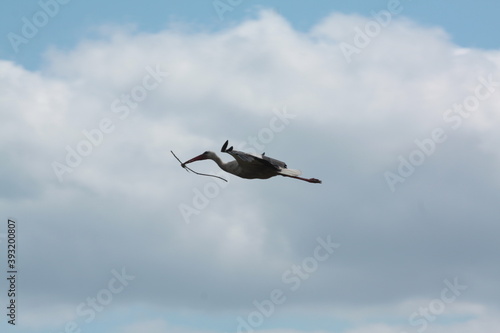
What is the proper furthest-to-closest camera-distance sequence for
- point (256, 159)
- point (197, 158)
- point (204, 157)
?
point (197, 158) < point (204, 157) < point (256, 159)

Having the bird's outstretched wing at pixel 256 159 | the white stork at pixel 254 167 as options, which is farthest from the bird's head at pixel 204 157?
the bird's outstretched wing at pixel 256 159

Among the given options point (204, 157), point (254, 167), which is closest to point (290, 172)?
point (254, 167)

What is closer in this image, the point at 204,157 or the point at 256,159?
the point at 256,159

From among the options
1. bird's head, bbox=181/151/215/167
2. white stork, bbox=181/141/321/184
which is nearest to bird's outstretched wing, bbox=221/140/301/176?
white stork, bbox=181/141/321/184

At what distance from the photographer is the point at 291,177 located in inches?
2359

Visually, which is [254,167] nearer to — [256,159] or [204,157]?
[256,159]

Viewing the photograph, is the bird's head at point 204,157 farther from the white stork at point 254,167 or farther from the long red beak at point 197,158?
the white stork at point 254,167

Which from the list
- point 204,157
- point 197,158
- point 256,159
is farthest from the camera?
point 197,158

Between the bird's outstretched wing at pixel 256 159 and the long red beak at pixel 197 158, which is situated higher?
the long red beak at pixel 197 158

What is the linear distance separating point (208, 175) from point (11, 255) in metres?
12.0

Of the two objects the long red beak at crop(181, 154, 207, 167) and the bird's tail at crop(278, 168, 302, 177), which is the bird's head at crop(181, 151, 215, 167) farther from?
the bird's tail at crop(278, 168, 302, 177)

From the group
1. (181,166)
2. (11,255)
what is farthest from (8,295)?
(181,166)

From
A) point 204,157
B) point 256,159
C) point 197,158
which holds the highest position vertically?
point 197,158

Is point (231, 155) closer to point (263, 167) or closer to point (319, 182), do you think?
point (263, 167)
